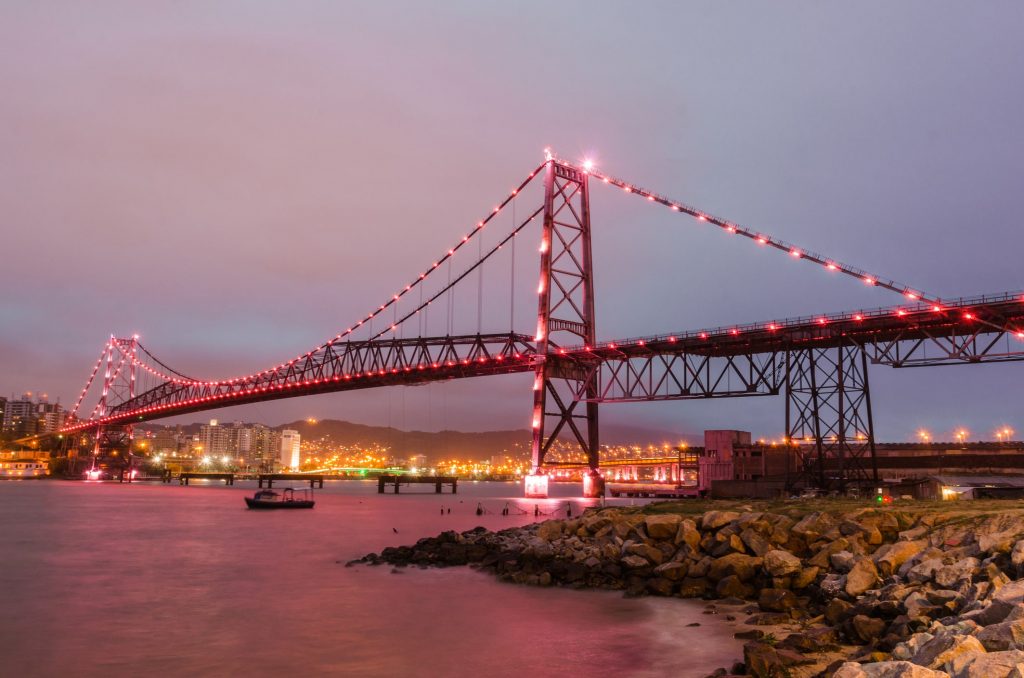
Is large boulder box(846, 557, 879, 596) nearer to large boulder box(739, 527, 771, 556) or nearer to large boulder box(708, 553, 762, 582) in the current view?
large boulder box(708, 553, 762, 582)

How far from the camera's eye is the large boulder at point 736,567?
2041 cm

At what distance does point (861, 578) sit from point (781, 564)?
2.26 metres

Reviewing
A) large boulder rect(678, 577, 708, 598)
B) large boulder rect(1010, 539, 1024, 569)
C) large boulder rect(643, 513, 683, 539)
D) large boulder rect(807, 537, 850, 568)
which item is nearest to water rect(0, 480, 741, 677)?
large boulder rect(678, 577, 708, 598)

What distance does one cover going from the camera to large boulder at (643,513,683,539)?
2441 cm

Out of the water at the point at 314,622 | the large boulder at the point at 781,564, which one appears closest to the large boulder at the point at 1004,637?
the water at the point at 314,622

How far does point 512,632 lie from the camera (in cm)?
1780

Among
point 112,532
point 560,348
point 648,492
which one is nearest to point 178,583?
point 112,532

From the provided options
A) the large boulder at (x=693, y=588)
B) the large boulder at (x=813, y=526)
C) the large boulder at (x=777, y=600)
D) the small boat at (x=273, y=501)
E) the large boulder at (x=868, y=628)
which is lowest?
the small boat at (x=273, y=501)

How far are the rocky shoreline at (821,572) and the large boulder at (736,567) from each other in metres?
0.04

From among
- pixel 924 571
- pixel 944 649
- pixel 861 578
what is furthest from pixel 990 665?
pixel 861 578

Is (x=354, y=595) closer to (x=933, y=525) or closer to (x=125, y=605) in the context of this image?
(x=125, y=605)

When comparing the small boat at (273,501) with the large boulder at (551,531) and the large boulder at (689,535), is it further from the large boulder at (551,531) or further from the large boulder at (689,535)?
the large boulder at (689,535)

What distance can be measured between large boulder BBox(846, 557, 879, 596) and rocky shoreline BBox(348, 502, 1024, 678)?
0.03 meters

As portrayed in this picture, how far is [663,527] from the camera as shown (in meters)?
24.4
